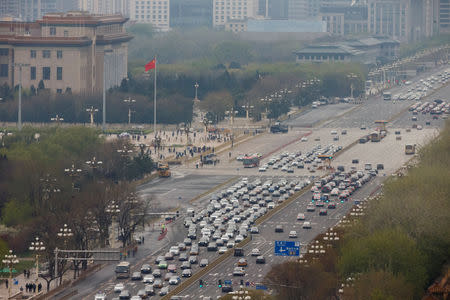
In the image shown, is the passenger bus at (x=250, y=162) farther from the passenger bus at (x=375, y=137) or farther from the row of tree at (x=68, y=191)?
the passenger bus at (x=375, y=137)

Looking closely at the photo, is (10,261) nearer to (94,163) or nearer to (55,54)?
(94,163)

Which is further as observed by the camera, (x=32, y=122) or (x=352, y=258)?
(x=32, y=122)

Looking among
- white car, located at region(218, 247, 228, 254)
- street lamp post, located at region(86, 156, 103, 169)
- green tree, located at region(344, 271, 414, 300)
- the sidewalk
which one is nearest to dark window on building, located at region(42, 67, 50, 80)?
street lamp post, located at region(86, 156, 103, 169)

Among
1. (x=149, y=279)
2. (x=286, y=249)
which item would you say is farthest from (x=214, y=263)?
(x=149, y=279)

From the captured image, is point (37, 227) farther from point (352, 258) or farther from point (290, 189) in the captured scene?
point (290, 189)

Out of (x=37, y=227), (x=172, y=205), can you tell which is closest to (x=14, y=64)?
(x=172, y=205)

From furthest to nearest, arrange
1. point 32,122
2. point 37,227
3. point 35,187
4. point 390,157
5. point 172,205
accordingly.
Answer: point 32,122 → point 390,157 → point 172,205 → point 35,187 → point 37,227

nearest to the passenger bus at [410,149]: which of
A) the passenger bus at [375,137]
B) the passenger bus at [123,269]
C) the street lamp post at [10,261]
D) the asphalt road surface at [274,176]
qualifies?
the asphalt road surface at [274,176]
